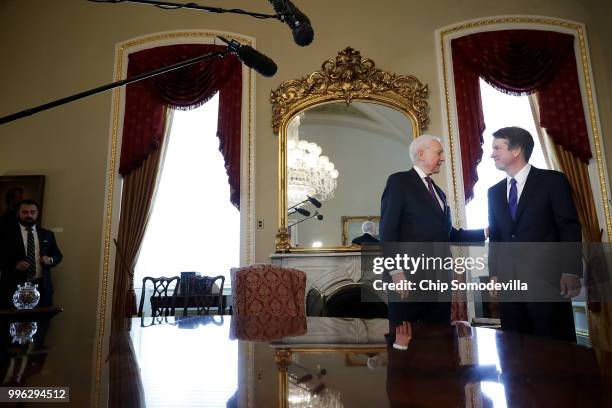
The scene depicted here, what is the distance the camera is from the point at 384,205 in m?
1.92

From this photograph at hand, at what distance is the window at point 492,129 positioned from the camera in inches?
161

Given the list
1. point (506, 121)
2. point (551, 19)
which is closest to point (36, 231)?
point (506, 121)

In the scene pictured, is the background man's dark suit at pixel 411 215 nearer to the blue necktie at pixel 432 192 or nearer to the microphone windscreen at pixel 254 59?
the blue necktie at pixel 432 192

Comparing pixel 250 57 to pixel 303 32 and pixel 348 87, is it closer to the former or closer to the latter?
pixel 303 32

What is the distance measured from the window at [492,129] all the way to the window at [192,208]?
2401 millimetres

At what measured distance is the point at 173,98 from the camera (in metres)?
4.41

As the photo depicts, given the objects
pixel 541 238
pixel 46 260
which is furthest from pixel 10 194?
pixel 541 238

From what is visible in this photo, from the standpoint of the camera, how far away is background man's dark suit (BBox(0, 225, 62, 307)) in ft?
11.4

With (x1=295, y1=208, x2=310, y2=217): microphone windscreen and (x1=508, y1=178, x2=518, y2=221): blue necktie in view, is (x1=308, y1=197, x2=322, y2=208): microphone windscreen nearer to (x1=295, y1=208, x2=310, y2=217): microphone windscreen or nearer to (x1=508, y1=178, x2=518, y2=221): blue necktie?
(x1=295, y1=208, x2=310, y2=217): microphone windscreen

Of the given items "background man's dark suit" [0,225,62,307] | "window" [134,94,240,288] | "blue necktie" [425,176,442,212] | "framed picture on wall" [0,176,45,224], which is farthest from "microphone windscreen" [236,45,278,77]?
"framed picture on wall" [0,176,45,224]

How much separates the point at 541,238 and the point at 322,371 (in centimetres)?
141

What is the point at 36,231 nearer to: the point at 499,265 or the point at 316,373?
the point at 499,265

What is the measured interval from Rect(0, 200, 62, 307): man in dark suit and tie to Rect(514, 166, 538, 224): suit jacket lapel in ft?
11.4

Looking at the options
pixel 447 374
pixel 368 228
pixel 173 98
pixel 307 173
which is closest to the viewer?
pixel 447 374
